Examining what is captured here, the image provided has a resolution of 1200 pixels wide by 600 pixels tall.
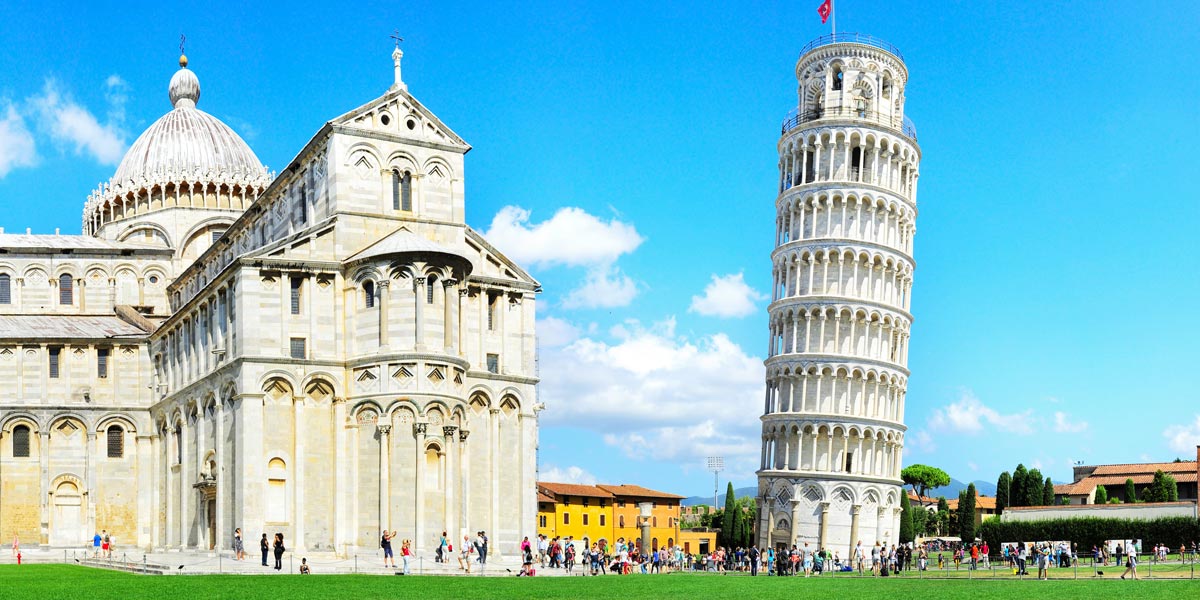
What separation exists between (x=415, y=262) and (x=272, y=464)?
28.6 feet

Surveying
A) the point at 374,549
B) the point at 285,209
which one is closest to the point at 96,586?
the point at 374,549

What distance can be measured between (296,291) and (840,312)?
4369cm

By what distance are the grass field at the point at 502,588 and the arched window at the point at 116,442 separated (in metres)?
20.4

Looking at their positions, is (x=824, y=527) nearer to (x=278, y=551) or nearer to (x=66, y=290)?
(x=66, y=290)

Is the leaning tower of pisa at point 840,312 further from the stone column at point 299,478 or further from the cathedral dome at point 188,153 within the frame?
the stone column at point 299,478

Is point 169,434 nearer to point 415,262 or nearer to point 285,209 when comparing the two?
point 285,209

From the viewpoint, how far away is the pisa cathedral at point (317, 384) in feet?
156

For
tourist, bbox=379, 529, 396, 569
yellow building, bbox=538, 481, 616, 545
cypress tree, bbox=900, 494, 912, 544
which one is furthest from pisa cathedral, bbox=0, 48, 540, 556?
cypress tree, bbox=900, 494, 912, 544

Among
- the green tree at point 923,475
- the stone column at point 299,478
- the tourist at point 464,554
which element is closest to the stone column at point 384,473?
the tourist at point 464,554

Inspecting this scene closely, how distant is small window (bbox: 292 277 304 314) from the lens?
49000 mm

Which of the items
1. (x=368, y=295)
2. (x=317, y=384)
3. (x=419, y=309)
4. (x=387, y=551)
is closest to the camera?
(x=387, y=551)

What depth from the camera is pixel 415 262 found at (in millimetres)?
48031

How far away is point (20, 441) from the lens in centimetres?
6228

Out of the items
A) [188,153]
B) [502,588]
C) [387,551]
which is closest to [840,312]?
[188,153]
